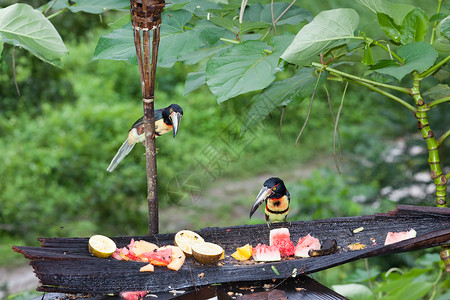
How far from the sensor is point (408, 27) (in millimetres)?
853

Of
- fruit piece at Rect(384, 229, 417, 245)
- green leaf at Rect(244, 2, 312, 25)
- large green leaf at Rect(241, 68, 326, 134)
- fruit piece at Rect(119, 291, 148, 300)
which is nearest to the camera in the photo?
fruit piece at Rect(119, 291, 148, 300)

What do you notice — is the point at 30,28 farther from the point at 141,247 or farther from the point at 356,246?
Answer: the point at 356,246

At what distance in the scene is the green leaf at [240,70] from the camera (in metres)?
0.76

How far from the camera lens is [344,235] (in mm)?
847

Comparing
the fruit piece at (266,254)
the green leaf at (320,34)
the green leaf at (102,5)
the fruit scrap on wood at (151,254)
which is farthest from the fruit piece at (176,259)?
the green leaf at (102,5)

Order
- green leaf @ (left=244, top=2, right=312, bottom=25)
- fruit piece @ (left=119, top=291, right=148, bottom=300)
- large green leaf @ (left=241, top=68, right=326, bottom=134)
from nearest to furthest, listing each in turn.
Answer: fruit piece @ (left=119, top=291, right=148, bottom=300) → large green leaf @ (left=241, top=68, right=326, bottom=134) → green leaf @ (left=244, top=2, right=312, bottom=25)

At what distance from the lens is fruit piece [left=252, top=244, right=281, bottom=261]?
77cm

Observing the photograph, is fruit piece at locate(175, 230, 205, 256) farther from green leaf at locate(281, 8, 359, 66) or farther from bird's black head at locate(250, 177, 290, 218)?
green leaf at locate(281, 8, 359, 66)

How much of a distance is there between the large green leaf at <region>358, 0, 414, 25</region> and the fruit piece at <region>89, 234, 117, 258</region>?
552 millimetres

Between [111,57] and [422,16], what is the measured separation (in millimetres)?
498

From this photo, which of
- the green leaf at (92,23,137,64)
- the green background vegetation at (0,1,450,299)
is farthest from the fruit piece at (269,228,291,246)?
the green background vegetation at (0,1,450,299)

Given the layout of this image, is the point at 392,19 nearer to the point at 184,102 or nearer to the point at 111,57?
the point at 111,57

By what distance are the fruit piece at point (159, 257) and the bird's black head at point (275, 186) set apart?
0.92ft

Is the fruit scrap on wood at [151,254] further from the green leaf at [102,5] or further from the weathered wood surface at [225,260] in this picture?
the green leaf at [102,5]
